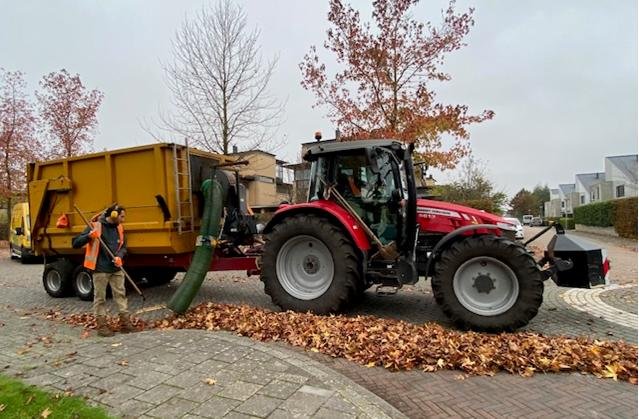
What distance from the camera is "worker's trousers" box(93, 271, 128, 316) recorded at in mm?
5762

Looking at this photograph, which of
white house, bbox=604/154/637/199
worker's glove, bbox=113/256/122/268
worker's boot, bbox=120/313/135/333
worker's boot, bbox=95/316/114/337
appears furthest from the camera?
white house, bbox=604/154/637/199

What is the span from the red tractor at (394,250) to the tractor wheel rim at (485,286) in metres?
0.01

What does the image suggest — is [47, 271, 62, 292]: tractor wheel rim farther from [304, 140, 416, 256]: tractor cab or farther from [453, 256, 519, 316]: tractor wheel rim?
[453, 256, 519, 316]: tractor wheel rim

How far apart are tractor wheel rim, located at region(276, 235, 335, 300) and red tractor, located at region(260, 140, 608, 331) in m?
0.01

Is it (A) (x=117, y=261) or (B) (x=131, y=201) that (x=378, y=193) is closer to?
(A) (x=117, y=261)

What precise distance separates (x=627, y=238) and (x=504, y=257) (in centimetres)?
2189

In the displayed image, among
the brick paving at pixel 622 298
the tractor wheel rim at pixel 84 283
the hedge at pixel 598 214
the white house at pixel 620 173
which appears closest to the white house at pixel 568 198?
the white house at pixel 620 173

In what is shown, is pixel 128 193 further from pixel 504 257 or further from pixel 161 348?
pixel 504 257

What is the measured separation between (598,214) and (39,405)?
32759 millimetres

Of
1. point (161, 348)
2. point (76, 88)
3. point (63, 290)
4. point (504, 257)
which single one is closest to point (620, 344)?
point (504, 257)

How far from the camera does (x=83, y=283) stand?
798cm

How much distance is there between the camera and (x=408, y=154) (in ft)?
19.7

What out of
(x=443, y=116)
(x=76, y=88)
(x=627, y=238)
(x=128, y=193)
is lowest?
(x=627, y=238)

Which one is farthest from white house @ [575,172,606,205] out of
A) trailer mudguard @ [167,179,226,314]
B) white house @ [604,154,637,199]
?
trailer mudguard @ [167,179,226,314]
